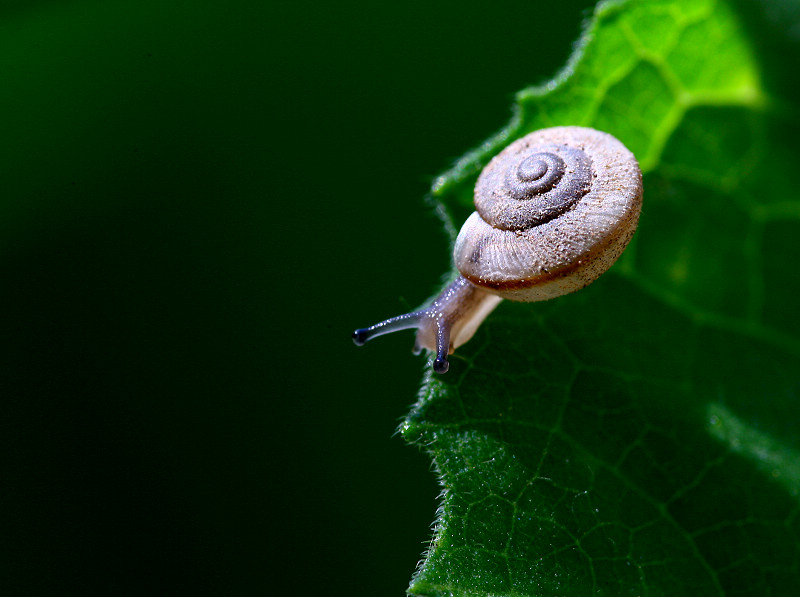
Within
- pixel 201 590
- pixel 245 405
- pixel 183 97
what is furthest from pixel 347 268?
pixel 201 590

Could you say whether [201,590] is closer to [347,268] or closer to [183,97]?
[347,268]

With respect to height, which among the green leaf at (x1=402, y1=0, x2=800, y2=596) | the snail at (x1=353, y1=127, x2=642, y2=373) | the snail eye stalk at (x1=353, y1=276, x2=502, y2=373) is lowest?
the green leaf at (x1=402, y1=0, x2=800, y2=596)

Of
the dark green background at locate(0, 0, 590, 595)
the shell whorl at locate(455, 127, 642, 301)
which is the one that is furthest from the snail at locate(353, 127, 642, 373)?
the dark green background at locate(0, 0, 590, 595)

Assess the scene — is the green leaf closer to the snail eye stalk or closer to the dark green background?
the snail eye stalk

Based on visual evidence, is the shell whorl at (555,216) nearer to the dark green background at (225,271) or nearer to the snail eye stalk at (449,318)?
the snail eye stalk at (449,318)

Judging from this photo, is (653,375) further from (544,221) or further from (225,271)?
(225,271)

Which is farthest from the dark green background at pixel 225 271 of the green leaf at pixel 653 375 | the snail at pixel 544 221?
the green leaf at pixel 653 375

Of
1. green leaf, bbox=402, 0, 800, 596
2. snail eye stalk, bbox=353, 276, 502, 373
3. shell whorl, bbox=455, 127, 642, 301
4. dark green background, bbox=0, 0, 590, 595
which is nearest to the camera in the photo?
green leaf, bbox=402, 0, 800, 596
